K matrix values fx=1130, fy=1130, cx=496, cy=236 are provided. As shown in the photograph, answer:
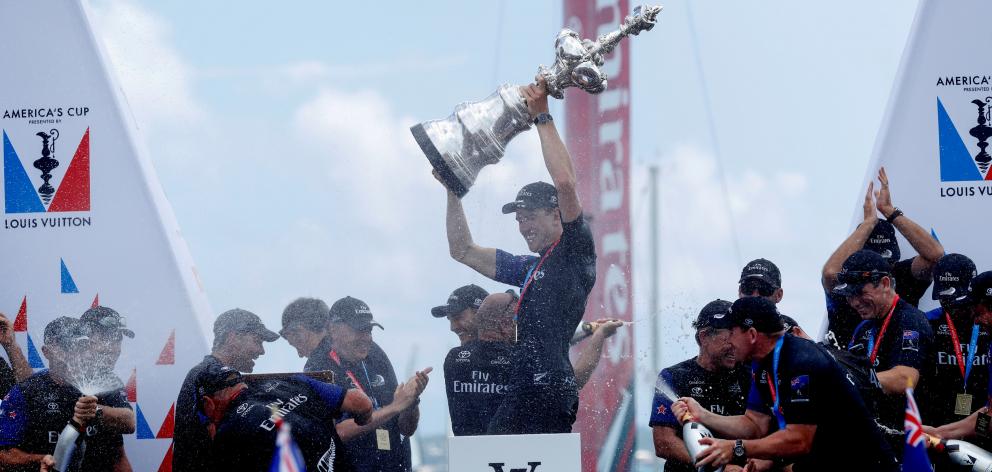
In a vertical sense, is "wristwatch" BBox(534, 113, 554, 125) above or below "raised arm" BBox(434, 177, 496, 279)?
above

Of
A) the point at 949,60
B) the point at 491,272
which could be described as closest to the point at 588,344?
the point at 491,272

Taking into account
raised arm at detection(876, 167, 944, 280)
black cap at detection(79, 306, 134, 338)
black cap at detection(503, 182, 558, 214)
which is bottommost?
black cap at detection(79, 306, 134, 338)

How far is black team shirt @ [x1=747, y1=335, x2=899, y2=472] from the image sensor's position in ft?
15.1

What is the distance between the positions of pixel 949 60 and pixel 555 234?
9.19 feet

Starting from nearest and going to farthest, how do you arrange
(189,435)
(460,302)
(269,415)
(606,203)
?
(269,415)
(189,435)
(460,302)
(606,203)

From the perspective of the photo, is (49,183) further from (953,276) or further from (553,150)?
(953,276)

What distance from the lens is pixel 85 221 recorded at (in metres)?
6.55

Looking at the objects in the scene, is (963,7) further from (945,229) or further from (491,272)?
(491,272)

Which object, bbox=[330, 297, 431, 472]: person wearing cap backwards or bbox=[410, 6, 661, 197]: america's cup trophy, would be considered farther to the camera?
bbox=[330, 297, 431, 472]: person wearing cap backwards

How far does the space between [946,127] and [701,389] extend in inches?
96.3

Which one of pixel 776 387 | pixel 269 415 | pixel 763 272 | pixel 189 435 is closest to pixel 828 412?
pixel 776 387

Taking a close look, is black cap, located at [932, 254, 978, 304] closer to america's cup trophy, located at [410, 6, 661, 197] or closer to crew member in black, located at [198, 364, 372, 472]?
america's cup trophy, located at [410, 6, 661, 197]

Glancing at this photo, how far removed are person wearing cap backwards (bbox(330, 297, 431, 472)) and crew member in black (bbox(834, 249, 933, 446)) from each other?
2.21 m

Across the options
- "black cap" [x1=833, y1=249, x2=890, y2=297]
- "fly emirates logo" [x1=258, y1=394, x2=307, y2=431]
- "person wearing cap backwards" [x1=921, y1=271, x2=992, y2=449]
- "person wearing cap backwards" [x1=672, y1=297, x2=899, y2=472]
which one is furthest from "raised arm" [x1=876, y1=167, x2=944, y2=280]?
"fly emirates logo" [x1=258, y1=394, x2=307, y2=431]
